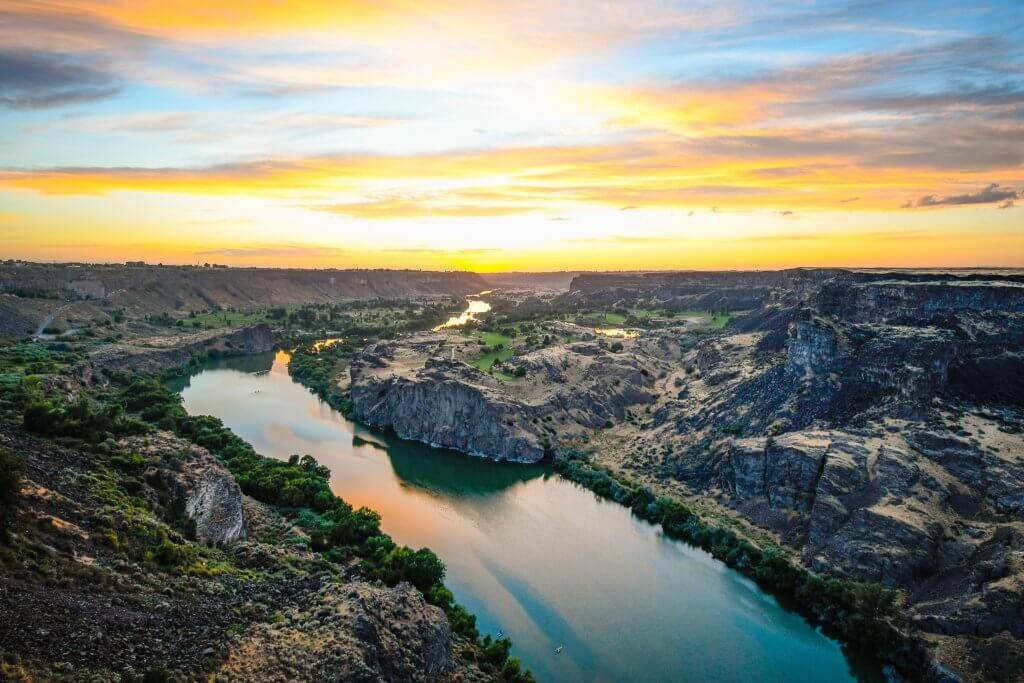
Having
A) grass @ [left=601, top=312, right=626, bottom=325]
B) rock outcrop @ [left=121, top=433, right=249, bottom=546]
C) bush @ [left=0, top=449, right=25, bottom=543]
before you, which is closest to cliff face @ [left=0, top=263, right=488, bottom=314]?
grass @ [left=601, top=312, right=626, bottom=325]

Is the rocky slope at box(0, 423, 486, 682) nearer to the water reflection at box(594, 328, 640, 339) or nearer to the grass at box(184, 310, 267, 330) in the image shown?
the water reflection at box(594, 328, 640, 339)

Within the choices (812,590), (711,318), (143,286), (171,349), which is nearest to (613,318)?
(711,318)

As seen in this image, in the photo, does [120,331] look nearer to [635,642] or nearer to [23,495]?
[23,495]

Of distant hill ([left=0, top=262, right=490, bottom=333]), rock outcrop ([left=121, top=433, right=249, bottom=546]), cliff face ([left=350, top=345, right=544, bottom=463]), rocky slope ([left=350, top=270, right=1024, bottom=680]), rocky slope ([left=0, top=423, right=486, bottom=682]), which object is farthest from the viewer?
distant hill ([left=0, top=262, right=490, bottom=333])

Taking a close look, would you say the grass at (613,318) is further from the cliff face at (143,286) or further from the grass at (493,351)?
the cliff face at (143,286)

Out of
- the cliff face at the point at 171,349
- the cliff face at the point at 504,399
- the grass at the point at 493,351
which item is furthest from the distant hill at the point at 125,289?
the grass at the point at 493,351

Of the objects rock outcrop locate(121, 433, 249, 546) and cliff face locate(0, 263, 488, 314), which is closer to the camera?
rock outcrop locate(121, 433, 249, 546)

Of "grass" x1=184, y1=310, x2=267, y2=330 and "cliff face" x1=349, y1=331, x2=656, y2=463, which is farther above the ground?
"grass" x1=184, y1=310, x2=267, y2=330

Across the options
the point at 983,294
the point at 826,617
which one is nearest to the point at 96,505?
the point at 826,617
